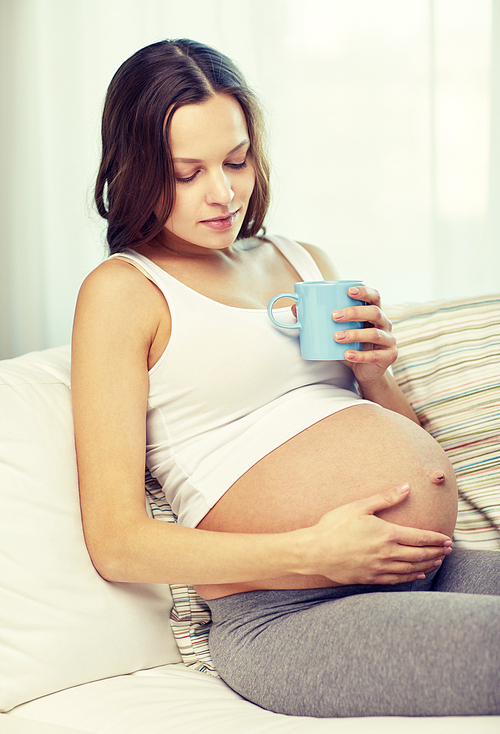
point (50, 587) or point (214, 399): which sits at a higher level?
point (214, 399)

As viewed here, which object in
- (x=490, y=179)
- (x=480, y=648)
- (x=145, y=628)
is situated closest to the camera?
(x=480, y=648)

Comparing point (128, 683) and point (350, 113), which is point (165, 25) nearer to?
point (350, 113)

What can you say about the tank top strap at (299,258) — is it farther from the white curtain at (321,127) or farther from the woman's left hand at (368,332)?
the white curtain at (321,127)

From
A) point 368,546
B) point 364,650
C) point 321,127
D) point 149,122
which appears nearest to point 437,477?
point 368,546

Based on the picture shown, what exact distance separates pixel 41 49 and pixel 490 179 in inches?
57.8

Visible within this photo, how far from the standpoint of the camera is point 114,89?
3.35 feet

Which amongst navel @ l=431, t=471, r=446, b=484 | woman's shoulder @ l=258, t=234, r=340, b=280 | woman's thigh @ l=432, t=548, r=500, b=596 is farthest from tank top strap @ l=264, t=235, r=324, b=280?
woman's thigh @ l=432, t=548, r=500, b=596

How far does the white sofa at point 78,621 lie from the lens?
78 cm

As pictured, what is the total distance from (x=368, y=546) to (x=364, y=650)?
0.13m

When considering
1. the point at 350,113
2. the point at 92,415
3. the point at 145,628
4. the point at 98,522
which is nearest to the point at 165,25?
the point at 350,113

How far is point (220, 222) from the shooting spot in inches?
40.2

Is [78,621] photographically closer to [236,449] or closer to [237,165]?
[236,449]

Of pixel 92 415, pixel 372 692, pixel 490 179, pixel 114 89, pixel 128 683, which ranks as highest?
pixel 114 89

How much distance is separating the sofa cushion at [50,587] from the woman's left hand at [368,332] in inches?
18.6
